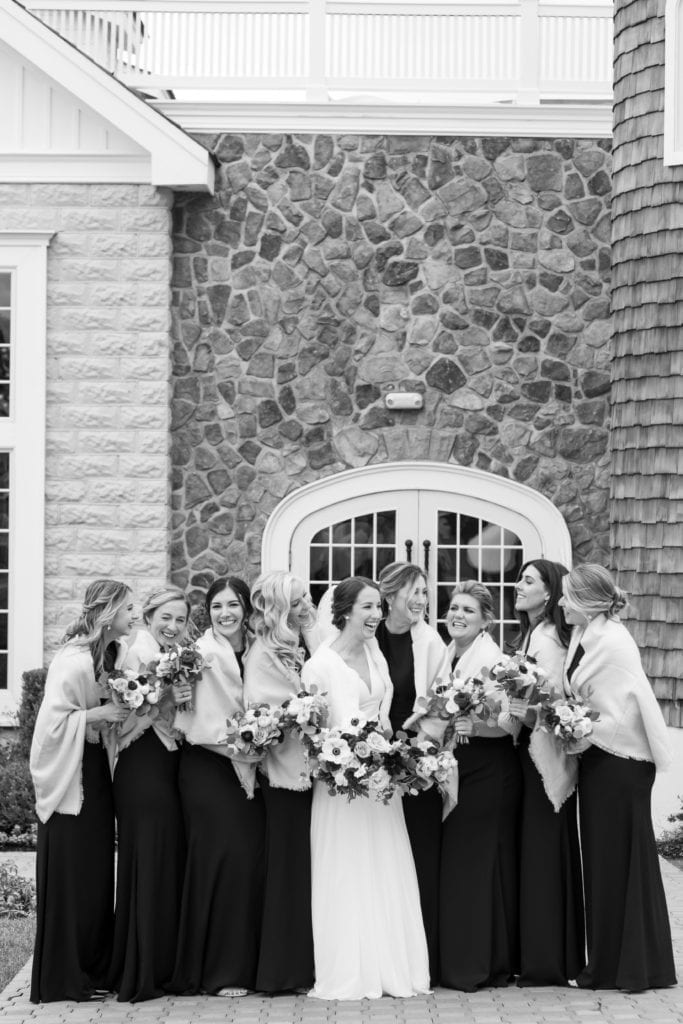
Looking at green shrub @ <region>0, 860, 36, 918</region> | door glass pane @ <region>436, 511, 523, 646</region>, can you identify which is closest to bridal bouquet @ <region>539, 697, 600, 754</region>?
Answer: green shrub @ <region>0, 860, 36, 918</region>

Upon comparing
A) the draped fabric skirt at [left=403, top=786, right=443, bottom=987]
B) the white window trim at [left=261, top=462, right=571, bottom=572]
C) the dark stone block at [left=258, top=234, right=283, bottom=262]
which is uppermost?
the dark stone block at [left=258, top=234, right=283, bottom=262]

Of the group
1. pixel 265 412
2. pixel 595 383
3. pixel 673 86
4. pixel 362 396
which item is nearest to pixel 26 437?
pixel 265 412

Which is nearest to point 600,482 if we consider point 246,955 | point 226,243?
point 226,243

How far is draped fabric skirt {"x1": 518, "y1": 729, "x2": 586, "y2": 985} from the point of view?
22.2 ft

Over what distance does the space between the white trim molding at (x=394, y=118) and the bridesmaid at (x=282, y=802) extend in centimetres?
691

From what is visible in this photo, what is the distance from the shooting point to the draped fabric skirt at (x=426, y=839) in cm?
691

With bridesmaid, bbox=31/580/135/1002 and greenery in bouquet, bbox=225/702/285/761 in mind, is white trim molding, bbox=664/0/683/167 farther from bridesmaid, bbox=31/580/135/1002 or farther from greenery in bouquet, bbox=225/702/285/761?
bridesmaid, bbox=31/580/135/1002

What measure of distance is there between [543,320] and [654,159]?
191cm

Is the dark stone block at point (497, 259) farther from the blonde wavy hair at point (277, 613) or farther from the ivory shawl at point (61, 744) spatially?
the ivory shawl at point (61, 744)

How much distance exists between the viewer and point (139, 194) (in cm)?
1251

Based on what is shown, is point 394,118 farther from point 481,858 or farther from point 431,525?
point 481,858

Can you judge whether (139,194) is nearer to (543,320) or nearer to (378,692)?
(543,320)

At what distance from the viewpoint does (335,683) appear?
674 cm

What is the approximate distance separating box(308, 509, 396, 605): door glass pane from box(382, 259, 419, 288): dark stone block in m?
2.00
